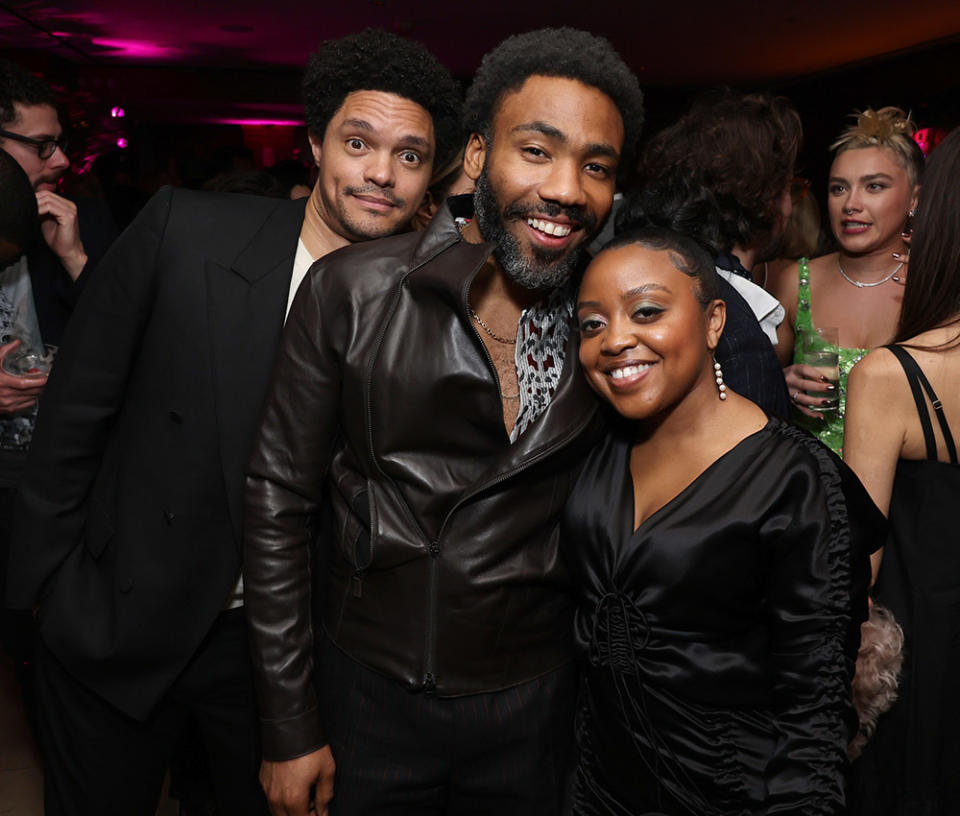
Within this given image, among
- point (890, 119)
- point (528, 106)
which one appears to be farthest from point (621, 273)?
point (890, 119)

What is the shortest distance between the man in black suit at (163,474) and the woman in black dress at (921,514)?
3.74ft

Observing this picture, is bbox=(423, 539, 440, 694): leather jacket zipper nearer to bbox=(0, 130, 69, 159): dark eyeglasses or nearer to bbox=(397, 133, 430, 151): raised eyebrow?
bbox=(397, 133, 430, 151): raised eyebrow

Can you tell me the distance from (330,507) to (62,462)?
531 mm

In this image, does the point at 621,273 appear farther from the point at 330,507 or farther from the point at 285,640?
the point at 285,640

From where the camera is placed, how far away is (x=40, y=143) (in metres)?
2.38

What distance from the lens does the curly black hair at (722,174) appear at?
6.07 feet

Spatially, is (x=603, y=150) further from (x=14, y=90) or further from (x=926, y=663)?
(x=14, y=90)

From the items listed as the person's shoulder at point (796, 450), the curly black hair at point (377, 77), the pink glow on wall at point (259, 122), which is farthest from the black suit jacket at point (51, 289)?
the pink glow on wall at point (259, 122)

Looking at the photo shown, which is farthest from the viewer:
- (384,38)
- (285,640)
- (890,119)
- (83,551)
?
(890,119)

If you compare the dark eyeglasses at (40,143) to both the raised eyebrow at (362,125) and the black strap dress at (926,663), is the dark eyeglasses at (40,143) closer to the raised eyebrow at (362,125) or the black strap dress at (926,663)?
the raised eyebrow at (362,125)

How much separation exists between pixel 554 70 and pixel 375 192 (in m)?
0.50

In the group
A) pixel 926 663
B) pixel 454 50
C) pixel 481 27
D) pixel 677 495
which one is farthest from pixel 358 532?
pixel 454 50

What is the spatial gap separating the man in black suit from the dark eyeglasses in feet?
3.33

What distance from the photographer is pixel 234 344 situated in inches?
62.2
